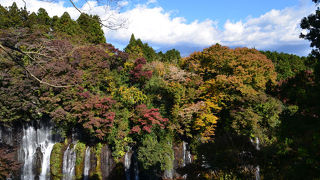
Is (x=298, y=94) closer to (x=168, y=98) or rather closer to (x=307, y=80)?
(x=307, y=80)

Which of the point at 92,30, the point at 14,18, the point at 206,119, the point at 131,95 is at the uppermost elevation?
the point at 92,30

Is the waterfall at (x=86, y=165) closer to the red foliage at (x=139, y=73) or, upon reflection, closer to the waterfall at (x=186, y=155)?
the red foliage at (x=139, y=73)

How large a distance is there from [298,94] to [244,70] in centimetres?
1198

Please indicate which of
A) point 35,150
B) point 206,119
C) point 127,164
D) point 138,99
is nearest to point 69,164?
point 35,150

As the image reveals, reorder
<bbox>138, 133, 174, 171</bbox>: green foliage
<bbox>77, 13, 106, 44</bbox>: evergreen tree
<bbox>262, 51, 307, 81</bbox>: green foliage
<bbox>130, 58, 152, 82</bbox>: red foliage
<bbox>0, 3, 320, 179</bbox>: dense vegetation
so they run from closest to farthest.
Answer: <bbox>138, 133, 174, 171</bbox>: green foliage < <bbox>0, 3, 320, 179</bbox>: dense vegetation < <bbox>130, 58, 152, 82</bbox>: red foliage < <bbox>262, 51, 307, 81</bbox>: green foliage < <bbox>77, 13, 106, 44</bbox>: evergreen tree

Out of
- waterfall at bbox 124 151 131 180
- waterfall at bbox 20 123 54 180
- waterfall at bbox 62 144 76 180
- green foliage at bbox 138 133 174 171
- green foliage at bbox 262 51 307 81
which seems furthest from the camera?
green foliage at bbox 262 51 307 81

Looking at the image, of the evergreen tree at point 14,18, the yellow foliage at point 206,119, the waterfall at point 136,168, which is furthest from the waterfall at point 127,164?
the evergreen tree at point 14,18

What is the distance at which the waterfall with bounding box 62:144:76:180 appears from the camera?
14473 millimetres

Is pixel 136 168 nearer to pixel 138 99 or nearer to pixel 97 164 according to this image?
pixel 97 164

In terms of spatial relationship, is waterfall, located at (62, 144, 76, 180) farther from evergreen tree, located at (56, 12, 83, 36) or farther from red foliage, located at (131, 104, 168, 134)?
evergreen tree, located at (56, 12, 83, 36)

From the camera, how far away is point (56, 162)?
48.0 feet

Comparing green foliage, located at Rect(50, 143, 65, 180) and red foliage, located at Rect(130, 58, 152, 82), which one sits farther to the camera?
red foliage, located at Rect(130, 58, 152, 82)

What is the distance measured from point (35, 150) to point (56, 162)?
2.53 metres

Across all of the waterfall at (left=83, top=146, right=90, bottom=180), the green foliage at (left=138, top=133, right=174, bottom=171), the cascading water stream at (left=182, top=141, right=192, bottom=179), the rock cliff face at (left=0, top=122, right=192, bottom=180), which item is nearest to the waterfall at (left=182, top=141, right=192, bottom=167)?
the cascading water stream at (left=182, top=141, right=192, bottom=179)
